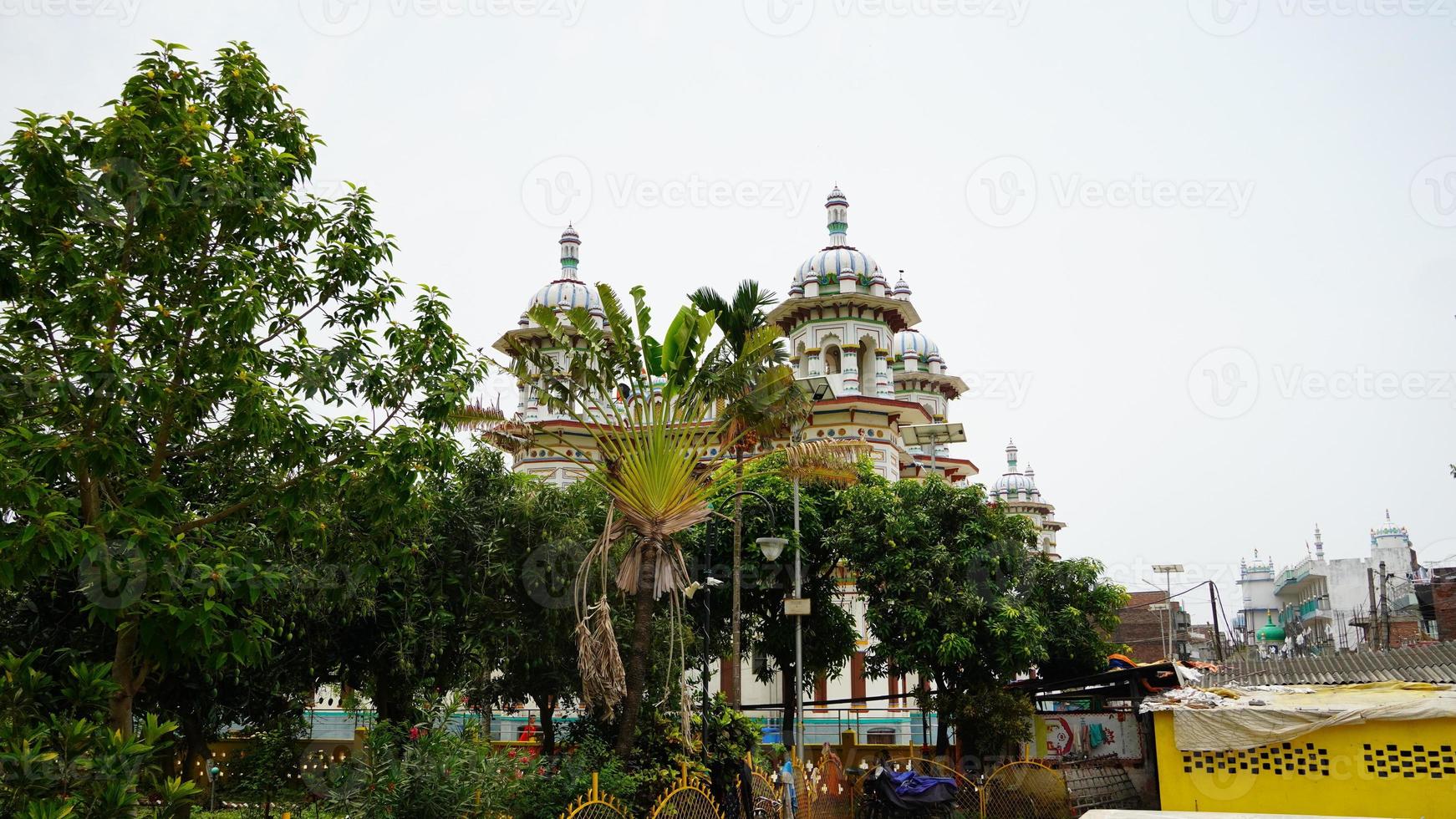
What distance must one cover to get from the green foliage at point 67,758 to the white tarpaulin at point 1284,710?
576 inches

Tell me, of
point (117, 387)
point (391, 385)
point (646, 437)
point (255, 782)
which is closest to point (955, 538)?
point (646, 437)

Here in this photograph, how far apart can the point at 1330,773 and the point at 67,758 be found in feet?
52.9

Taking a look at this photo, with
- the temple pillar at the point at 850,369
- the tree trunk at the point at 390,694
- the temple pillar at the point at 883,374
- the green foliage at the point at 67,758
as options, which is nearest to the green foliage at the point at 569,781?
the tree trunk at the point at 390,694

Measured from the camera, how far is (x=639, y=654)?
53.6ft

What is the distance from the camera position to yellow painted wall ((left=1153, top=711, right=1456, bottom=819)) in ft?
50.0

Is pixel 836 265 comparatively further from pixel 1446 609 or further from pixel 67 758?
pixel 67 758

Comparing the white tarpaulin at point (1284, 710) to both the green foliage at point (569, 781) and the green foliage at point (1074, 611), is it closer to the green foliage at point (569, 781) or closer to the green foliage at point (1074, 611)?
the green foliage at point (569, 781)

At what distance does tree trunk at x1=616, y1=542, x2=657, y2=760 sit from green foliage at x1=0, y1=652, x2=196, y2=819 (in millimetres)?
8034

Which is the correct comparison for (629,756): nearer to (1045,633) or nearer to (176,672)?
(176,672)

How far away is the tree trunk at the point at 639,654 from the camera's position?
16125 mm

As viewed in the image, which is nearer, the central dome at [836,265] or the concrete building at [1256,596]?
the central dome at [836,265]

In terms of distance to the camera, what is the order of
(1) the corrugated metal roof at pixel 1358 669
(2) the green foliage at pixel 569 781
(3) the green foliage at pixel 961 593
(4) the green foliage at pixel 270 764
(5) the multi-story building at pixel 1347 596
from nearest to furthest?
(2) the green foliage at pixel 569 781 < (4) the green foliage at pixel 270 764 < (1) the corrugated metal roof at pixel 1358 669 < (3) the green foliage at pixel 961 593 < (5) the multi-story building at pixel 1347 596

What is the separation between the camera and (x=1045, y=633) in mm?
28625

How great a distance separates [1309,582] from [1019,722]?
67.9m
